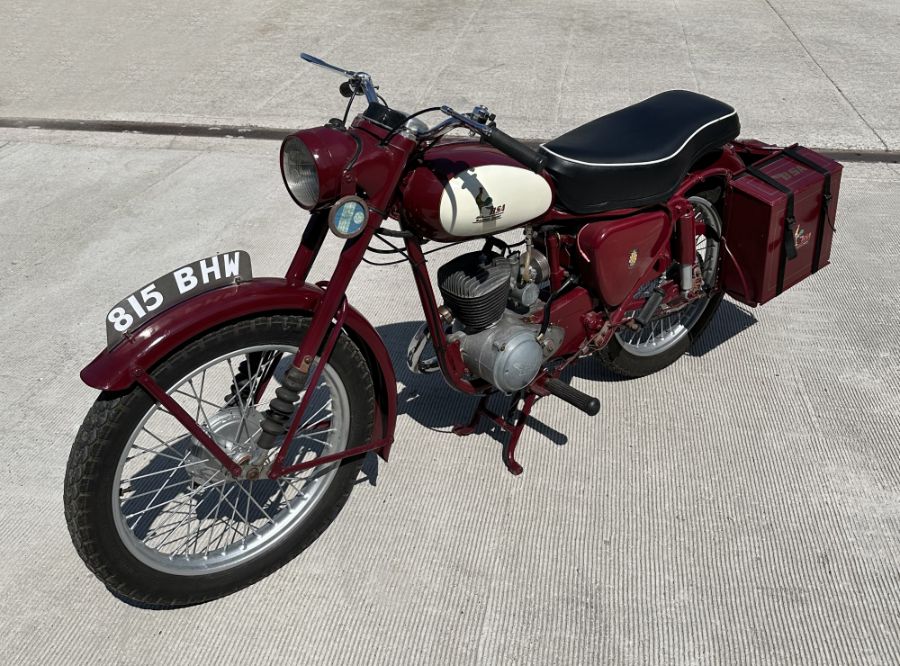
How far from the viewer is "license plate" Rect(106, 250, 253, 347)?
2.04 metres

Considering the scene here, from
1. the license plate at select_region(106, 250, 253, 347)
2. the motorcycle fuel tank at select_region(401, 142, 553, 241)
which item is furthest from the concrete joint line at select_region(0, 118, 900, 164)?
the license plate at select_region(106, 250, 253, 347)

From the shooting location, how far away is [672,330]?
339 cm

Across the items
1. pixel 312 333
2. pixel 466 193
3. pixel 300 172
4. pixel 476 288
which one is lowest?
pixel 476 288

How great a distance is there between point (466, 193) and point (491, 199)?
3.4 inches

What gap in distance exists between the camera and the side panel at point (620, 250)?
265 centimetres

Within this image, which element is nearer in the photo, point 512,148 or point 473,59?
point 512,148

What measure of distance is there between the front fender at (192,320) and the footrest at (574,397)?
2.55 feet

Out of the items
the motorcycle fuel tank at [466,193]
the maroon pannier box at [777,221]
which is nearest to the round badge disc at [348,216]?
the motorcycle fuel tank at [466,193]

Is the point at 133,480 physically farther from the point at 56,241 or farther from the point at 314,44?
the point at 314,44

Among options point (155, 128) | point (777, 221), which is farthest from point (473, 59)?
point (777, 221)

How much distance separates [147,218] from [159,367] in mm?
2923

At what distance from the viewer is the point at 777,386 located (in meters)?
3.21

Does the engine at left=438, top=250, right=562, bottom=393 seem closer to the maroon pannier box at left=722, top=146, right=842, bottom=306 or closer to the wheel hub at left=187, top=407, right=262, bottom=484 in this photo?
the wheel hub at left=187, top=407, right=262, bottom=484

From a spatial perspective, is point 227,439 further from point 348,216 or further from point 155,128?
point 155,128
